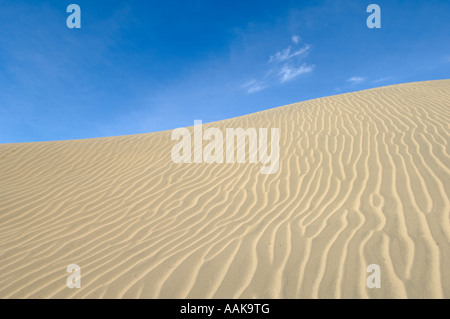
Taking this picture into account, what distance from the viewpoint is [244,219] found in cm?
348

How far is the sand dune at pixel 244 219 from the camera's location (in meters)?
2.25

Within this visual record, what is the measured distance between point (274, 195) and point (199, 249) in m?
1.74

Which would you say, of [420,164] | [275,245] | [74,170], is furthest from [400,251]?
[74,170]

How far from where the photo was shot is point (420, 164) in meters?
4.08
